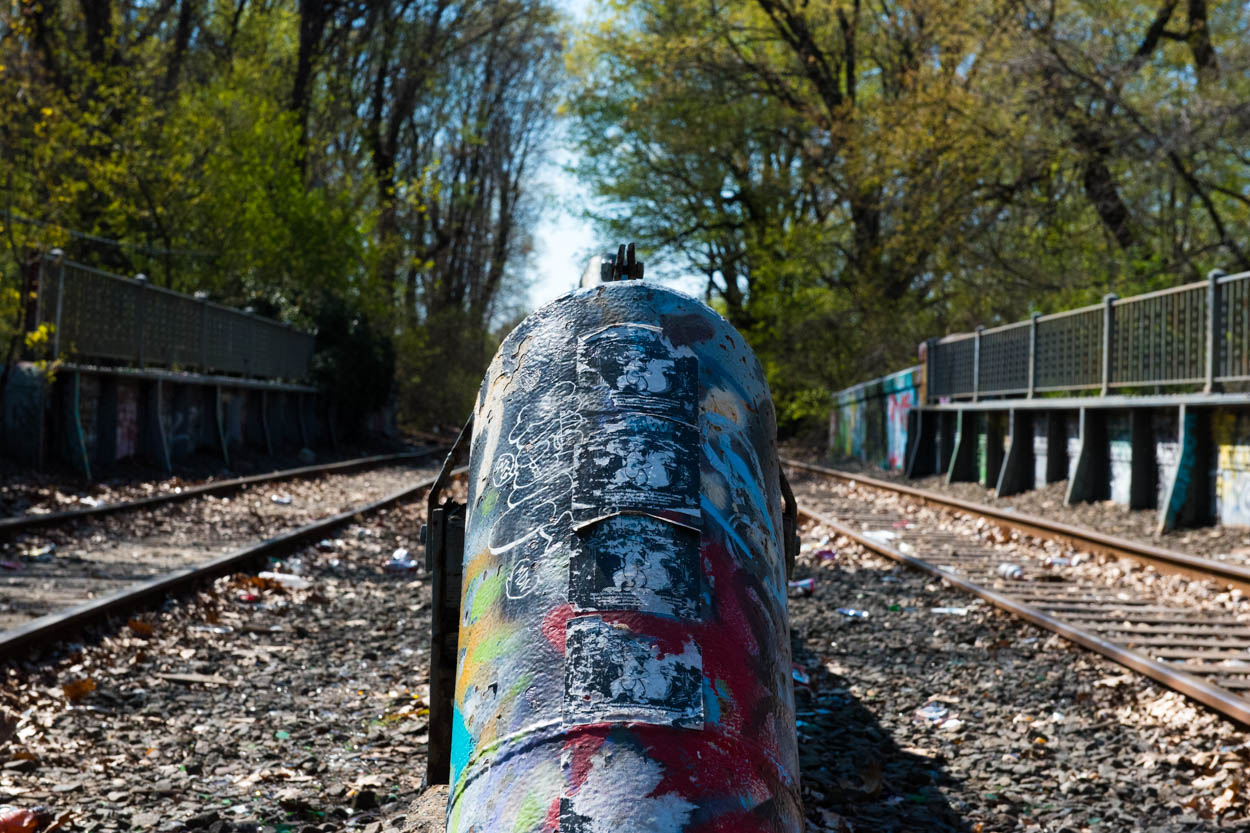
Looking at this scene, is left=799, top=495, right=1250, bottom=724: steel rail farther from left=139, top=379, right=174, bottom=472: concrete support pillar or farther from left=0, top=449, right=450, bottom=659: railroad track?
left=139, top=379, right=174, bottom=472: concrete support pillar

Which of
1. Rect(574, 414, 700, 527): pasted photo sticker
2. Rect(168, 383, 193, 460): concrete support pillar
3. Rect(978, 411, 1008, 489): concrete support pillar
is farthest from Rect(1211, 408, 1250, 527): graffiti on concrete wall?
Rect(168, 383, 193, 460): concrete support pillar

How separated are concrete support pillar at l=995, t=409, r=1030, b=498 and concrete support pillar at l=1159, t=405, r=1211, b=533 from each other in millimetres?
4620

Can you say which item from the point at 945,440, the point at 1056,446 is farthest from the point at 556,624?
the point at 945,440

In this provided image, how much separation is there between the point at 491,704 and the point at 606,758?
12.5 inches

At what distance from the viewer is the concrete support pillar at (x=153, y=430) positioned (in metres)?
15.1

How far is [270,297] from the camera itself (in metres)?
24.7

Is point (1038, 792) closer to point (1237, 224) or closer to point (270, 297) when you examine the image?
point (1237, 224)

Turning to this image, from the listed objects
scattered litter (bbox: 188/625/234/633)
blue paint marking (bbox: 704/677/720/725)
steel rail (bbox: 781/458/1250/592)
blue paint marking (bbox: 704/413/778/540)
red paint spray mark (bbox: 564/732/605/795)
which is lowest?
scattered litter (bbox: 188/625/234/633)

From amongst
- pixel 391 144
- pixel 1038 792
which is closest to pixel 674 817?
pixel 1038 792

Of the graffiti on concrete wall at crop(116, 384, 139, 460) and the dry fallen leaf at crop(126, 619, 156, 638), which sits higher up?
the graffiti on concrete wall at crop(116, 384, 139, 460)

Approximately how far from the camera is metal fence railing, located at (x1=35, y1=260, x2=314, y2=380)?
1308cm

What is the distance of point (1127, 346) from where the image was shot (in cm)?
1286

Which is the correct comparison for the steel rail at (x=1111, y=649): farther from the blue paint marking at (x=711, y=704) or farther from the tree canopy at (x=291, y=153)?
the tree canopy at (x=291, y=153)

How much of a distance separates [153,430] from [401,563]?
25.0ft
